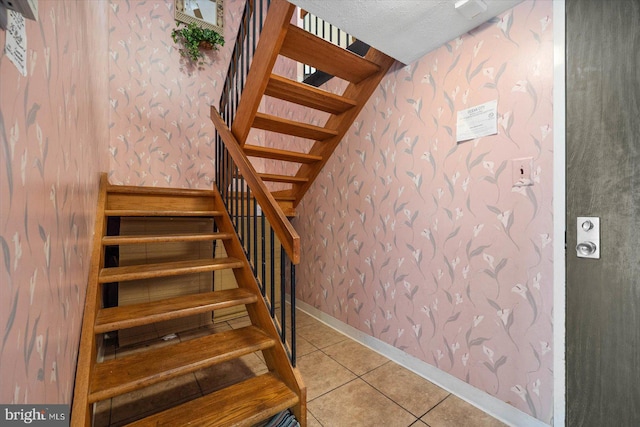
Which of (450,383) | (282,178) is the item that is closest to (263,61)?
(282,178)

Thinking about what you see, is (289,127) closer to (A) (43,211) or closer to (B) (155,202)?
(B) (155,202)

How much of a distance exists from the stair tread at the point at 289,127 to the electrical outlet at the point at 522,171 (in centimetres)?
139

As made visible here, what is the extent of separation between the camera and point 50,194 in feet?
2.76

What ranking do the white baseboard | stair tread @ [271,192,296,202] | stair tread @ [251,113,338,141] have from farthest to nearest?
stair tread @ [271,192,296,202] < stair tread @ [251,113,338,141] < the white baseboard

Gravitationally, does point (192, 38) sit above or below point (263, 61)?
above

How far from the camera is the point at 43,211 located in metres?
0.78

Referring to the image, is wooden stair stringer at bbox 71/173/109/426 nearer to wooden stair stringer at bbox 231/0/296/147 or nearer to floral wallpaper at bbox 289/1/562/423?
wooden stair stringer at bbox 231/0/296/147

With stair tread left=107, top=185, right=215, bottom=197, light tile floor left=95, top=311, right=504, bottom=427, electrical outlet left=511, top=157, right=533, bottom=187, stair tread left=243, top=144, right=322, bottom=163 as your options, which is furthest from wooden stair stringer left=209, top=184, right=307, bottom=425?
electrical outlet left=511, top=157, right=533, bottom=187

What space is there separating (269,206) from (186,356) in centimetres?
85

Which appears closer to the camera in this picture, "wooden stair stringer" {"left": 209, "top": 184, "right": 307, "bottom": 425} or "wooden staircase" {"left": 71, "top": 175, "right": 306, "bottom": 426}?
"wooden staircase" {"left": 71, "top": 175, "right": 306, "bottom": 426}

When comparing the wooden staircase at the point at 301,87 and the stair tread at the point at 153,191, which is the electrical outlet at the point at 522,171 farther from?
the stair tread at the point at 153,191

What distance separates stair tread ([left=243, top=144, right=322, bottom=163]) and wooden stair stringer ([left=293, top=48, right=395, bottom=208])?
116 mm

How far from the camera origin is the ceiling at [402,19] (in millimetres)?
1337

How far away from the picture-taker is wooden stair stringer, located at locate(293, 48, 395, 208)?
196 cm
